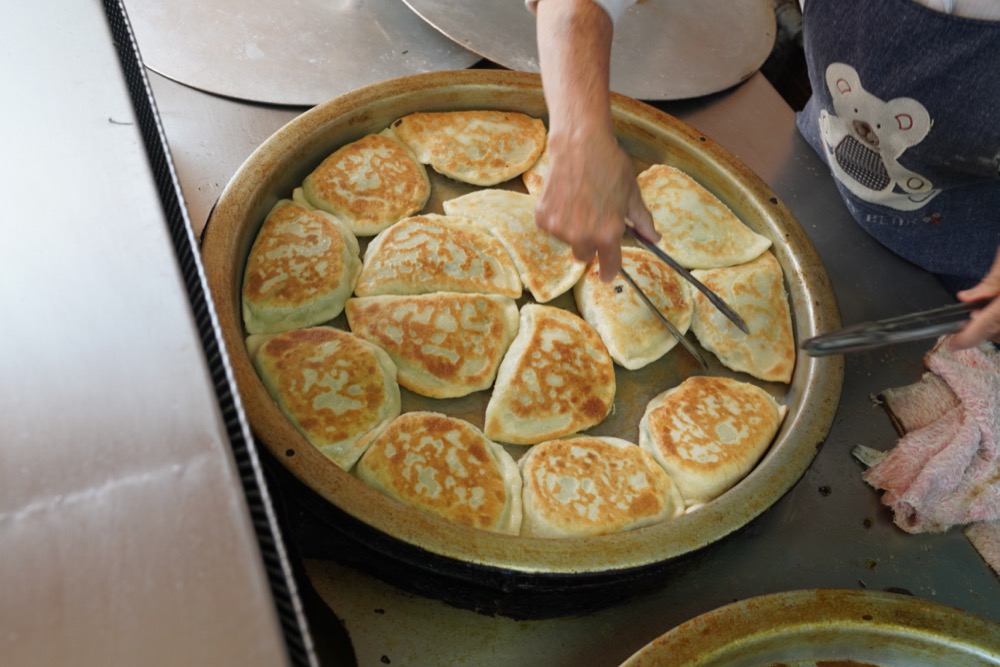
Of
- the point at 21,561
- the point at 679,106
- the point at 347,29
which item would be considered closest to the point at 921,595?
Result: the point at 679,106

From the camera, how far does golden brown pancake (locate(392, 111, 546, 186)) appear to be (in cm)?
214

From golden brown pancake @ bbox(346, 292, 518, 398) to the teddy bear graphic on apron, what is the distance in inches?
42.5

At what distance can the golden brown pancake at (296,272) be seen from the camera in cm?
175

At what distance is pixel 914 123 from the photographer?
192 cm

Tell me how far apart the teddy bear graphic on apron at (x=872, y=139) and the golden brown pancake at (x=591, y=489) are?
3.41 feet

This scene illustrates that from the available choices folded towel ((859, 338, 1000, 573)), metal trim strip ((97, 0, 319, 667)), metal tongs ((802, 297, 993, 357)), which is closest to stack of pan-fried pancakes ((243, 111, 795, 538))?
folded towel ((859, 338, 1000, 573))

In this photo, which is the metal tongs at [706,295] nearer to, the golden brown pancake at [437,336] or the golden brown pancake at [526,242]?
the golden brown pancake at [526,242]

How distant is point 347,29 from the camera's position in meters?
2.46

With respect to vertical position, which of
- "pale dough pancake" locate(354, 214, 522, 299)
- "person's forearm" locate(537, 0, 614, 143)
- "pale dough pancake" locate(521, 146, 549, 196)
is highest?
"person's forearm" locate(537, 0, 614, 143)

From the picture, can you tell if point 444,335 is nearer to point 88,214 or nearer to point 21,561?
point 88,214

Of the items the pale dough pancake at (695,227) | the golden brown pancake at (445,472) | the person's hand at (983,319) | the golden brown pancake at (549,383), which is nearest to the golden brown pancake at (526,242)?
the golden brown pancake at (549,383)

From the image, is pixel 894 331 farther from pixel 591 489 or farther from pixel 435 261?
pixel 435 261

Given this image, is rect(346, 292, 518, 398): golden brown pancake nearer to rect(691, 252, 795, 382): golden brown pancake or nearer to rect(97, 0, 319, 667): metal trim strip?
rect(691, 252, 795, 382): golden brown pancake

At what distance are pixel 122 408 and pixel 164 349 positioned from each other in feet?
0.23
